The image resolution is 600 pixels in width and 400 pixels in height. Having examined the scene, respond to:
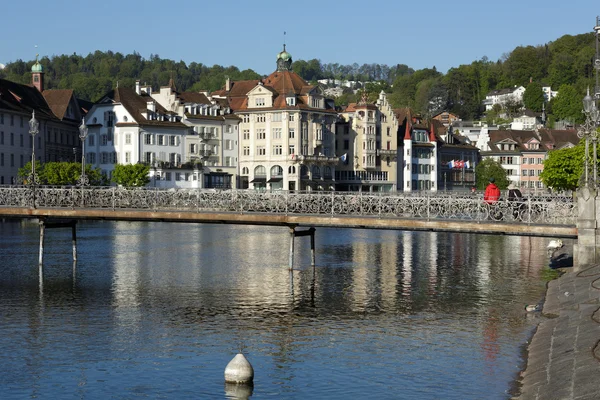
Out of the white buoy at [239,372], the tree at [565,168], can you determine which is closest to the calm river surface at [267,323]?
the white buoy at [239,372]

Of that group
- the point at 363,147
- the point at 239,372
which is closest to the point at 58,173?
the point at 363,147

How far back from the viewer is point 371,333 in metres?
41.1

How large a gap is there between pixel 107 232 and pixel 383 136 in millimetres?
86902

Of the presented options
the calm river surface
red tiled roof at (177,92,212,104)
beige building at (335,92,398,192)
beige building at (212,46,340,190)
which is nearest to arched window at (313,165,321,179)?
beige building at (212,46,340,190)

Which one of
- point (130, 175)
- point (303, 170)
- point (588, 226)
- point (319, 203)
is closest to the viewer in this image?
point (588, 226)

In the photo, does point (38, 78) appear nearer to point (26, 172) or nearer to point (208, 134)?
point (208, 134)

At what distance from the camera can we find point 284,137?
163m

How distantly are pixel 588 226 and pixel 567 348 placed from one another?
17.3m

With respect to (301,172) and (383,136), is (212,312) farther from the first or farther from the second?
(383,136)

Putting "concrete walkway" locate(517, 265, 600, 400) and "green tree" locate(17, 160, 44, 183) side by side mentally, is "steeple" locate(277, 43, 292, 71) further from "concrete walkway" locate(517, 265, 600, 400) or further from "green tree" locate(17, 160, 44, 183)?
"concrete walkway" locate(517, 265, 600, 400)

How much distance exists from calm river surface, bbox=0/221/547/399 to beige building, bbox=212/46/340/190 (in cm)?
8434

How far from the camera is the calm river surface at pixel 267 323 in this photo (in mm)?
32750

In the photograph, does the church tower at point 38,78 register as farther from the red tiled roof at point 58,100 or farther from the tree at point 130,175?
the tree at point 130,175

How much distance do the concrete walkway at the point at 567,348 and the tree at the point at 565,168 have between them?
73.0 meters
